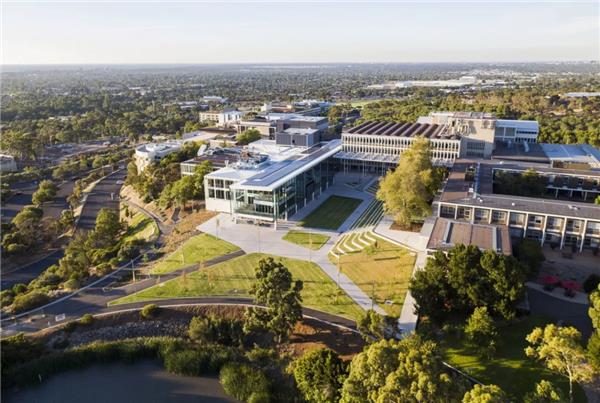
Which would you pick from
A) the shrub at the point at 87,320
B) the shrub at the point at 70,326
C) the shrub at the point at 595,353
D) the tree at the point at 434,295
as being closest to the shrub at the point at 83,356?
the shrub at the point at 70,326

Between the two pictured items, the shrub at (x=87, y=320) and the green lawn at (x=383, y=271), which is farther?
the green lawn at (x=383, y=271)

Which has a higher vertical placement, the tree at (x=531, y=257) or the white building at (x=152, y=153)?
the white building at (x=152, y=153)

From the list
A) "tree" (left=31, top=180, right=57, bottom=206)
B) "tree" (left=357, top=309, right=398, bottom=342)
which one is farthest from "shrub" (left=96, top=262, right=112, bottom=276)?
"tree" (left=31, top=180, right=57, bottom=206)

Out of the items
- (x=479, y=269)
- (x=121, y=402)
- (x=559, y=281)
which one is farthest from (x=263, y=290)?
(x=559, y=281)

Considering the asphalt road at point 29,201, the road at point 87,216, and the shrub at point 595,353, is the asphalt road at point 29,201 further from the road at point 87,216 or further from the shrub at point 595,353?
the shrub at point 595,353

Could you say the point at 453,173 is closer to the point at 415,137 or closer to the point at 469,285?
the point at 415,137

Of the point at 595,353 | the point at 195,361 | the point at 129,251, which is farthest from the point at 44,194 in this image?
the point at 595,353
